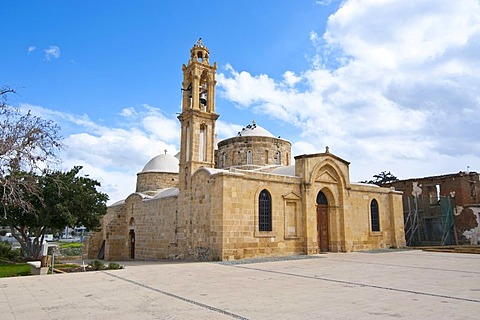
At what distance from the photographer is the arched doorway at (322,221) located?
61.2 feet

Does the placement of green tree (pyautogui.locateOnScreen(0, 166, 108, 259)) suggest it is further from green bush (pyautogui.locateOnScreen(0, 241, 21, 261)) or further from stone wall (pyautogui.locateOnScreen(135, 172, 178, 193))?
stone wall (pyautogui.locateOnScreen(135, 172, 178, 193))

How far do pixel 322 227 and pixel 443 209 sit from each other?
1044 cm

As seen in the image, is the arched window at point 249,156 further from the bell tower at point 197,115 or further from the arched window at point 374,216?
the arched window at point 374,216

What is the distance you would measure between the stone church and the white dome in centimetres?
7

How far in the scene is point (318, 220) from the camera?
18.6 meters

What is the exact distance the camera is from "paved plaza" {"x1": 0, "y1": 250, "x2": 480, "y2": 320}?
5.73 metres

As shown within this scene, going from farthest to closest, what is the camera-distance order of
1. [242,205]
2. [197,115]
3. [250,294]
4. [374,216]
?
[374,216], [197,115], [242,205], [250,294]

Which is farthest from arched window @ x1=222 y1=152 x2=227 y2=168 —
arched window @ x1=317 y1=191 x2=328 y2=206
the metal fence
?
the metal fence

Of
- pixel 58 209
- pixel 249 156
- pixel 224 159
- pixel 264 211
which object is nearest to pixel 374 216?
pixel 249 156

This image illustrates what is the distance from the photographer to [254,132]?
74.8ft

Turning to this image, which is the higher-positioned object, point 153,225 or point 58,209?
point 58,209

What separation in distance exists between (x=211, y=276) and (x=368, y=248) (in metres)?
12.7

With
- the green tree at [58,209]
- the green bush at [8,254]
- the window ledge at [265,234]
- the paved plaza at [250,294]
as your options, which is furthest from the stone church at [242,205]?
the green bush at [8,254]

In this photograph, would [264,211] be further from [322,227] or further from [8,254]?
[8,254]
